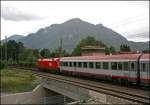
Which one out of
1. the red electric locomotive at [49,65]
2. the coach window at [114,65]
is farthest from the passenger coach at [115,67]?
the red electric locomotive at [49,65]

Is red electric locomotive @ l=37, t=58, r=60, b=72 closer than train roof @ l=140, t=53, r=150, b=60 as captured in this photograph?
No

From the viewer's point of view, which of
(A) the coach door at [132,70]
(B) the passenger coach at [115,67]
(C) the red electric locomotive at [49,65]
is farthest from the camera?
(C) the red electric locomotive at [49,65]

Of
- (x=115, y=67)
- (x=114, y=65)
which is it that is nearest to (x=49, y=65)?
(x=114, y=65)

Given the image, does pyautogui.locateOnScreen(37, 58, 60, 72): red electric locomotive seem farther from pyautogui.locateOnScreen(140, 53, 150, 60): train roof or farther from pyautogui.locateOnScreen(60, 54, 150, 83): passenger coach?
pyautogui.locateOnScreen(140, 53, 150, 60): train roof

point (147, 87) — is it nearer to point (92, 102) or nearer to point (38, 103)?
point (92, 102)

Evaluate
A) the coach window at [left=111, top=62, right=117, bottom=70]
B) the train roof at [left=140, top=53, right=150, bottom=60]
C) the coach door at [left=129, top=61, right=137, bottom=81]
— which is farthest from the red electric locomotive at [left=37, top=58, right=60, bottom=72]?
the train roof at [left=140, top=53, right=150, bottom=60]

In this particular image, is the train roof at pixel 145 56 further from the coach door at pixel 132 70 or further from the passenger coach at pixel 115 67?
the coach door at pixel 132 70

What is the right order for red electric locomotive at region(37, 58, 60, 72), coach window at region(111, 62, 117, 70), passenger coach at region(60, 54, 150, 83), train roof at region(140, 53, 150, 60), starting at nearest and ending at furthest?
train roof at region(140, 53, 150, 60) → passenger coach at region(60, 54, 150, 83) → coach window at region(111, 62, 117, 70) → red electric locomotive at region(37, 58, 60, 72)

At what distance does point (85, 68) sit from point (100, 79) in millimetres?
4263

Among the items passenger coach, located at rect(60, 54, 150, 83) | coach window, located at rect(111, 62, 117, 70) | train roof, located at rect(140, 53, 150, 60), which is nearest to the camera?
train roof, located at rect(140, 53, 150, 60)

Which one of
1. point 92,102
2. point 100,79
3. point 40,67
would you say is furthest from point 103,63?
point 40,67

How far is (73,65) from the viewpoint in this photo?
1997 inches

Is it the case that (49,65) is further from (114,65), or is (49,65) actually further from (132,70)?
(132,70)

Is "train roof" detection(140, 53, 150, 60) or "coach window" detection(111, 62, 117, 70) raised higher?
"train roof" detection(140, 53, 150, 60)
